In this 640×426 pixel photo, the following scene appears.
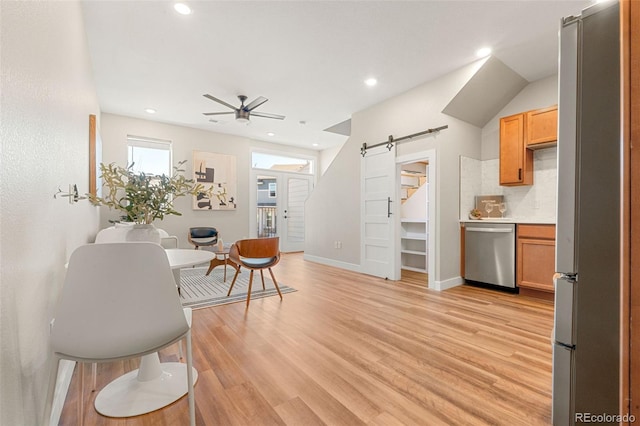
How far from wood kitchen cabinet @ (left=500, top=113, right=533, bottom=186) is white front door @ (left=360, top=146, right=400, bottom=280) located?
57.1 inches

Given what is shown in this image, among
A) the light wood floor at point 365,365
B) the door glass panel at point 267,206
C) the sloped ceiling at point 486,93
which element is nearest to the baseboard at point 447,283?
the light wood floor at point 365,365

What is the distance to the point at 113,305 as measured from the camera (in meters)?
1.11

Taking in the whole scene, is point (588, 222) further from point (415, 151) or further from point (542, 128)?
point (542, 128)

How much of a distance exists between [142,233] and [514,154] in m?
4.30

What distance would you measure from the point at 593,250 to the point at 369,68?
3.09 m

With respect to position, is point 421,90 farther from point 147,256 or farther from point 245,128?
point 147,256

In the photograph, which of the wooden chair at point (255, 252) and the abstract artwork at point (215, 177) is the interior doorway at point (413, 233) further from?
the abstract artwork at point (215, 177)

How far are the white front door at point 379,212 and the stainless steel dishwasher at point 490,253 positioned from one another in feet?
3.27

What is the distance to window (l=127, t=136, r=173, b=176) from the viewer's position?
18.0 feet

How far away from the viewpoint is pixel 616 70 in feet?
3.69

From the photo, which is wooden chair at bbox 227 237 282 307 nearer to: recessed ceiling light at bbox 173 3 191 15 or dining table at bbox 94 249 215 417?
dining table at bbox 94 249 215 417

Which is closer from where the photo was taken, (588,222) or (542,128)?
(588,222)

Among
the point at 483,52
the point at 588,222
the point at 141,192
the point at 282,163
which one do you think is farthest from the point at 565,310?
the point at 282,163

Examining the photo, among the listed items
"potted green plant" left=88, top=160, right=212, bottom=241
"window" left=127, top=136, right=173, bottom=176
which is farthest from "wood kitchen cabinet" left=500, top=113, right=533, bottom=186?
"window" left=127, top=136, right=173, bottom=176
